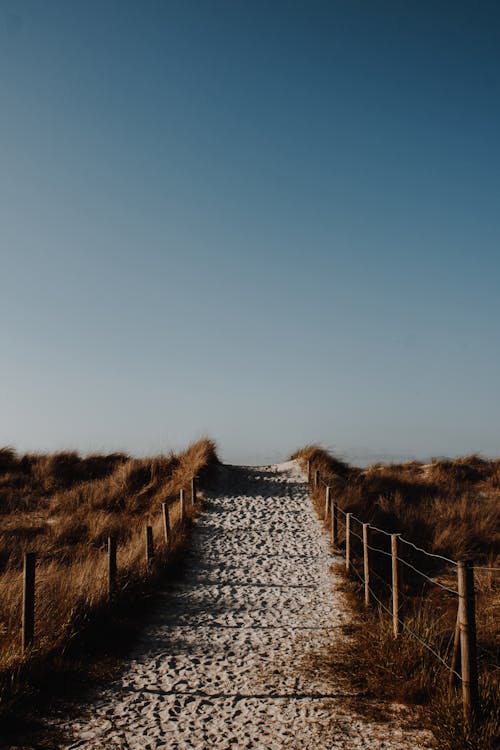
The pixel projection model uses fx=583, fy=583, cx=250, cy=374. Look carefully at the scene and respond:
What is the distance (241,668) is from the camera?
643 centimetres

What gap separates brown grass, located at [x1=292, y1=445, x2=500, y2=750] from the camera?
4.94m

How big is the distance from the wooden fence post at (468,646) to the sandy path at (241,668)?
1.46 ft

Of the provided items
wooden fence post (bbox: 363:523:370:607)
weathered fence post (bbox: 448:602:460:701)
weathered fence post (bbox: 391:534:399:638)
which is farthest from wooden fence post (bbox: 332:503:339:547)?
weathered fence post (bbox: 448:602:460:701)

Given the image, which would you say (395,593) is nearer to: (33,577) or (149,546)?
(33,577)

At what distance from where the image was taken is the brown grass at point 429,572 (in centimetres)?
494

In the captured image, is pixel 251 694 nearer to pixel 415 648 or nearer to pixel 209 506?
pixel 415 648

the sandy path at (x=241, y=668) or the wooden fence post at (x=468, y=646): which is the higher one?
the wooden fence post at (x=468, y=646)

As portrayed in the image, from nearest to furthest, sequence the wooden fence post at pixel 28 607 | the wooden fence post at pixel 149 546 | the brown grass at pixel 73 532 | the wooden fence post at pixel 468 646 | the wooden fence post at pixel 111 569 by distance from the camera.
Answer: the wooden fence post at pixel 468 646
the wooden fence post at pixel 28 607
the brown grass at pixel 73 532
the wooden fence post at pixel 111 569
the wooden fence post at pixel 149 546

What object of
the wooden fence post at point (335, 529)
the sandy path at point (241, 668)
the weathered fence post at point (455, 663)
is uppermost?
the weathered fence post at point (455, 663)

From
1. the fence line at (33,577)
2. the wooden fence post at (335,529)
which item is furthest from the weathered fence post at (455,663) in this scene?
the wooden fence post at (335,529)

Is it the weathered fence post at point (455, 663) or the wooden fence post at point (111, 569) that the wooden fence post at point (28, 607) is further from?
the weathered fence post at point (455, 663)

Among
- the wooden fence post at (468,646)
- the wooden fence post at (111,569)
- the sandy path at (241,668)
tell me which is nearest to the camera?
the wooden fence post at (468,646)

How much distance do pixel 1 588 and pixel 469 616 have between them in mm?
6044

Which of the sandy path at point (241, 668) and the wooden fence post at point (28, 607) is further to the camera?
the wooden fence post at point (28, 607)
